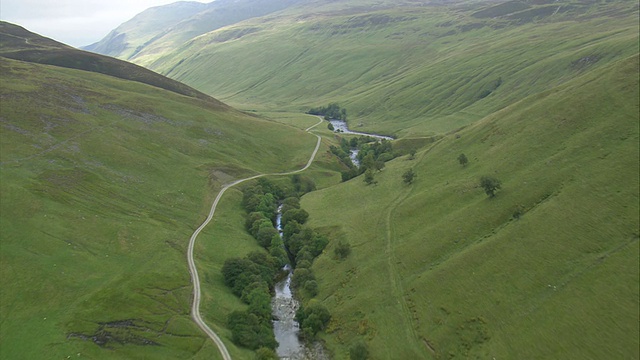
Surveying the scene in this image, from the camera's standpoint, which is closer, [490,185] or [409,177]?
[490,185]

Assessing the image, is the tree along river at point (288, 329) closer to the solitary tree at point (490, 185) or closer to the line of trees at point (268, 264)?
the line of trees at point (268, 264)

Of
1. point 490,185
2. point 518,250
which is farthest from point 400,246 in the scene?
point 518,250

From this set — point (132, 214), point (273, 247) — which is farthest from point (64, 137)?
point (273, 247)

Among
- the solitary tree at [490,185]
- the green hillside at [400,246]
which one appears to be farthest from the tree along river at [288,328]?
the solitary tree at [490,185]

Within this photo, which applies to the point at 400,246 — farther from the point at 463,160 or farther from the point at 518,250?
the point at 463,160

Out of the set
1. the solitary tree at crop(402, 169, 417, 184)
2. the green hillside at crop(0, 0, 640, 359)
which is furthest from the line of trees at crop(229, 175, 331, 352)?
the solitary tree at crop(402, 169, 417, 184)

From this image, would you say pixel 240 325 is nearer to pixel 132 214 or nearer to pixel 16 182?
pixel 132 214
